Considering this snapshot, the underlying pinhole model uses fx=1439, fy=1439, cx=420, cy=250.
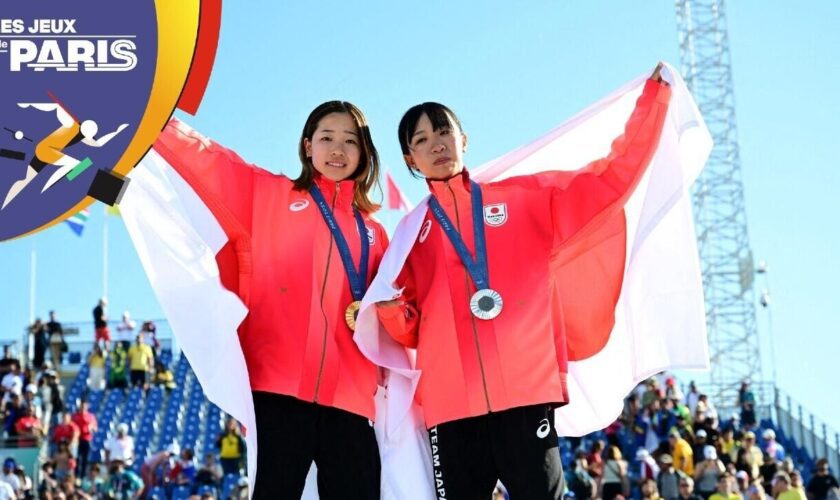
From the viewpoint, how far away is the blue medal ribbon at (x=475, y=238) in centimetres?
587

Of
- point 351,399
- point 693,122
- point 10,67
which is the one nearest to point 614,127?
point 693,122

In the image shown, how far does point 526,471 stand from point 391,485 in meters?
0.60

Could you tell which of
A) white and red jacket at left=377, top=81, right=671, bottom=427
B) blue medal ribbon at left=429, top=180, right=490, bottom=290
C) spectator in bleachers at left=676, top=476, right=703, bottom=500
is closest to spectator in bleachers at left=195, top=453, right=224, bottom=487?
spectator in bleachers at left=676, top=476, right=703, bottom=500

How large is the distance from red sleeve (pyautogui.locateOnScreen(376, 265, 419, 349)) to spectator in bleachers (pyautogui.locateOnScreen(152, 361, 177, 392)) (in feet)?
60.9

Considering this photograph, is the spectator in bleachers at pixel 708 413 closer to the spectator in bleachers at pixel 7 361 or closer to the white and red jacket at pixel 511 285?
the spectator in bleachers at pixel 7 361

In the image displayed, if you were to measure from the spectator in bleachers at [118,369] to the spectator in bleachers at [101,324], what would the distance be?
716mm

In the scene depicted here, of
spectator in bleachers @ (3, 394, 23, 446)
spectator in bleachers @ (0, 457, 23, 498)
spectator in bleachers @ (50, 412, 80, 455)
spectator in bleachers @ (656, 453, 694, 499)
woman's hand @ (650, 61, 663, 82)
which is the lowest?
spectator in bleachers @ (656, 453, 694, 499)

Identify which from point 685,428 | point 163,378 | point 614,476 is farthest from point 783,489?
point 163,378

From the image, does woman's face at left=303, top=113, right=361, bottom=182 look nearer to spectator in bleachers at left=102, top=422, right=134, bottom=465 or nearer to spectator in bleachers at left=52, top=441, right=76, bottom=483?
spectator in bleachers at left=102, top=422, right=134, bottom=465

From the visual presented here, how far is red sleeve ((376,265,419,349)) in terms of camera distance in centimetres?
584

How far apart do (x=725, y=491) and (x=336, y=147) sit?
9.97m

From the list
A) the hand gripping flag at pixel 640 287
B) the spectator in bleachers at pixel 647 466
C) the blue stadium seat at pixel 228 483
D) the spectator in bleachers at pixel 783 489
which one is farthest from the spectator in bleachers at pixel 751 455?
the hand gripping flag at pixel 640 287

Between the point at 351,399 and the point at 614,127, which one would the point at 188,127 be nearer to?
the point at 351,399

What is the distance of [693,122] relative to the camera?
6312 mm
